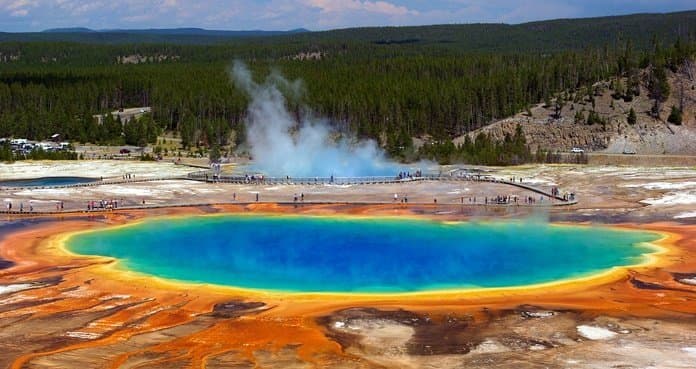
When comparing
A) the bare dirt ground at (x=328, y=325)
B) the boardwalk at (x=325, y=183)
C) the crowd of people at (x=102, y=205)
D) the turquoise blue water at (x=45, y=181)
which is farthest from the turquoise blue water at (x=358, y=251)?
the turquoise blue water at (x=45, y=181)

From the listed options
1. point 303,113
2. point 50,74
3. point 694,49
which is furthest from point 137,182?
point 50,74

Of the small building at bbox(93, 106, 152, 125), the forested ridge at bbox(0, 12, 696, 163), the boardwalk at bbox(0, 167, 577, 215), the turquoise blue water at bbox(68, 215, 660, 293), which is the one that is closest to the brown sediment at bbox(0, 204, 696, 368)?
the turquoise blue water at bbox(68, 215, 660, 293)

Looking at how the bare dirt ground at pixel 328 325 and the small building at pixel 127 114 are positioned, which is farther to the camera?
the small building at pixel 127 114

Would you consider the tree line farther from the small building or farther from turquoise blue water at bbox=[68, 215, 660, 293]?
turquoise blue water at bbox=[68, 215, 660, 293]

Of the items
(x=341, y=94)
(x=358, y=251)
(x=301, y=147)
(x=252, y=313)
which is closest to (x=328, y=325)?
(x=252, y=313)

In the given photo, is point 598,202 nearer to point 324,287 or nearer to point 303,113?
point 324,287

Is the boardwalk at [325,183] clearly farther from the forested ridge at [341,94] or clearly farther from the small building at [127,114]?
the small building at [127,114]
